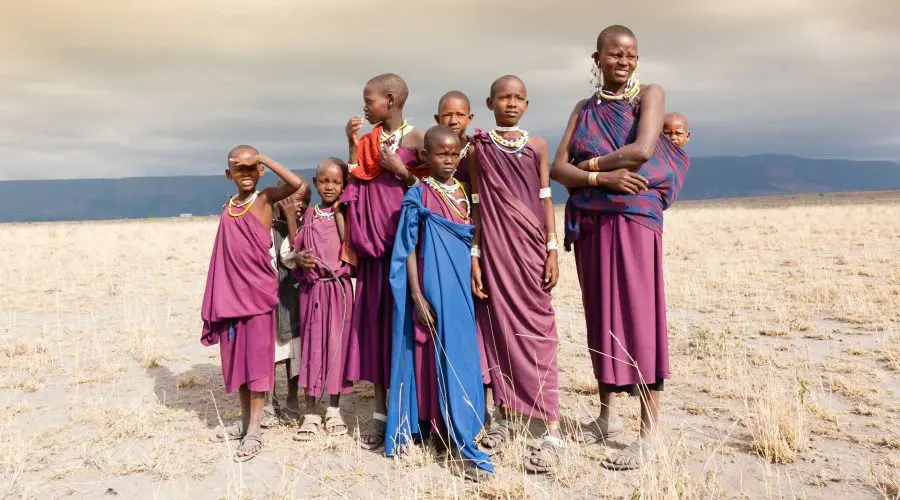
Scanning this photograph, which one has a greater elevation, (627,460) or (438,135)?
(438,135)

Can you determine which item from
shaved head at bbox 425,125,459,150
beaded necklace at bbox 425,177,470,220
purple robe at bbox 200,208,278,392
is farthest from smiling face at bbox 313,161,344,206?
shaved head at bbox 425,125,459,150

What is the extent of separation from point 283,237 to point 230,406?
1745mm

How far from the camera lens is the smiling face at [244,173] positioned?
4.72m

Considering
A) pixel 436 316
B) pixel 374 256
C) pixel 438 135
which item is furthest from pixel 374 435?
pixel 438 135

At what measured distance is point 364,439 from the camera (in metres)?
4.79

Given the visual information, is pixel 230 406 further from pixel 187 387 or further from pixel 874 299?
pixel 874 299

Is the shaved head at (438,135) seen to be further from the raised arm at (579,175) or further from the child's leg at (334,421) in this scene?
the child's leg at (334,421)

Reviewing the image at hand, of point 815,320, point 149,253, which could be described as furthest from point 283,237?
point 149,253

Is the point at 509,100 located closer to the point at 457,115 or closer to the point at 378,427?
the point at 457,115

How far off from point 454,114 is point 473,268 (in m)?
1.15

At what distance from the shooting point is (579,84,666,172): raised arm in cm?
415

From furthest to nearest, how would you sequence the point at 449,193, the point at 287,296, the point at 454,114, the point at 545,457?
1. the point at 287,296
2. the point at 454,114
3. the point at 449,193
4. the point at 545,457

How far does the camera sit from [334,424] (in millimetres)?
4973

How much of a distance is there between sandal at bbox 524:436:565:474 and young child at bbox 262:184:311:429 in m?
2.14
